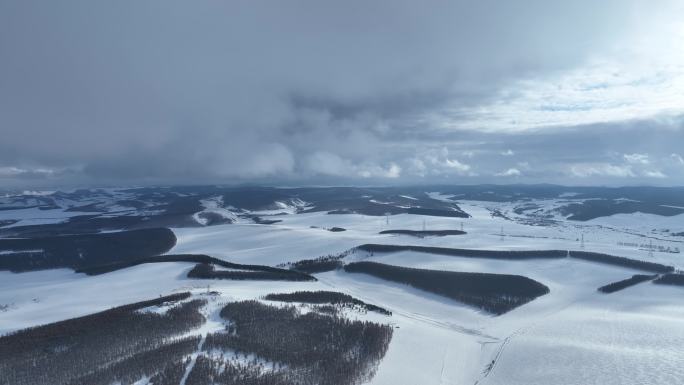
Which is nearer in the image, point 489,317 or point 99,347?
point 99,347

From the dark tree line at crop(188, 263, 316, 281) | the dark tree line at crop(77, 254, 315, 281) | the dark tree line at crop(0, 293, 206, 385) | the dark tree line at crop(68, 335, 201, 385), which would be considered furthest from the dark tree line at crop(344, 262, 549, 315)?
the dark tree line at crop(68, 335, 201, 385)

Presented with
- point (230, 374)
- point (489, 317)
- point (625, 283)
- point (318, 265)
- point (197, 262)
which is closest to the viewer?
point (230, 374)

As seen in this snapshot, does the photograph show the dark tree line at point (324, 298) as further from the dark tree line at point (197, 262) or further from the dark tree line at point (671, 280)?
the dark tree line at point (671, 280)

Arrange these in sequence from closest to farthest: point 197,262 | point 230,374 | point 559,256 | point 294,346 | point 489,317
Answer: point 230,374 < point 294,346 < point 489,317 < point 559,256 < point 197,262

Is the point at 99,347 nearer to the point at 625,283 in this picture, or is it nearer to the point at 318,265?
the point at 318,265

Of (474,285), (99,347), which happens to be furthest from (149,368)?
(474,285)

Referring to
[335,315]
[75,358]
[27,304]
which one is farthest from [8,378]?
Answer: [27,304]

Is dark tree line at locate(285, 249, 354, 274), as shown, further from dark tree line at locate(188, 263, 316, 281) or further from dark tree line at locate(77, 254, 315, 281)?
dark tree line at locate(188, 263, 316, 281)
